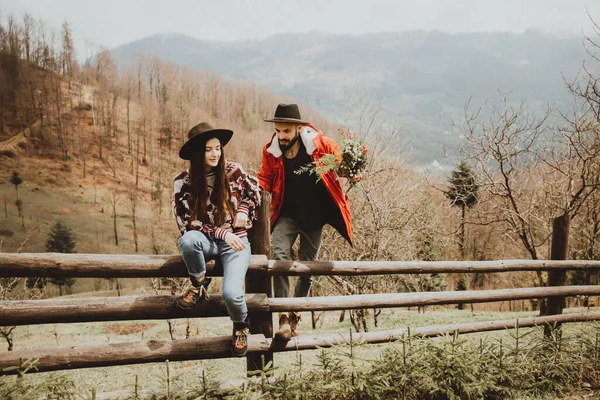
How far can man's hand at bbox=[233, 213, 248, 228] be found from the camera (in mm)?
3662

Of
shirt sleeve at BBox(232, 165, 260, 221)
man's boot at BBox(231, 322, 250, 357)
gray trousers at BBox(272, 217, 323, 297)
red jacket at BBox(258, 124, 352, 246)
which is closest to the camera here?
man's boot at BBox(231, 322, 250, 357)

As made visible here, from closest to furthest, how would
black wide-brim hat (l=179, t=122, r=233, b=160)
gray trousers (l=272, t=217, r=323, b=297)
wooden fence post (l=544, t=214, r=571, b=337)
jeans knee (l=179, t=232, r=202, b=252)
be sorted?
jeans knee (l=179, t=232, r=202, b=252), black wide-brim hat (l=179, t=122, r=233, b=160), gray trousers (l=272, t=217, r=323, b=297), wooden fence post (l=544, t=214, r=571, b=337)

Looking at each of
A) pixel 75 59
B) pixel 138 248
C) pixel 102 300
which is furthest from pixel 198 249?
pixel 75 59

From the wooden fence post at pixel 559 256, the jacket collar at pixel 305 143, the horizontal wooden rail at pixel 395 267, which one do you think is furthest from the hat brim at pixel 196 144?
the wooden fence post at pixel 559 256

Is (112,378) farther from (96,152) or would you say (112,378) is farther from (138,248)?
(96,152)

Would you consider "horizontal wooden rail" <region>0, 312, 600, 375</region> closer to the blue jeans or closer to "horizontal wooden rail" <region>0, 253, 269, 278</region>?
the blue jeans

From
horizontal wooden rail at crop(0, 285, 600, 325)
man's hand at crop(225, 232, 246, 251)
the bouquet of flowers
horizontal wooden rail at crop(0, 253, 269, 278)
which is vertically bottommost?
horizontal wooden rail at crop(0, 285, 600, 325)

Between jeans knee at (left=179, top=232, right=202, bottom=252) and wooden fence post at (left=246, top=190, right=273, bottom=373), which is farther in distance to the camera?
wooden fence post at (left=246, top=190, right=273, bottom=373)

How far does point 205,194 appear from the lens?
365 cm

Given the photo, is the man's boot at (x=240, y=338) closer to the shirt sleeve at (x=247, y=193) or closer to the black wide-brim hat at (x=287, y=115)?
the shirt sleeve at (x=247, y=193)

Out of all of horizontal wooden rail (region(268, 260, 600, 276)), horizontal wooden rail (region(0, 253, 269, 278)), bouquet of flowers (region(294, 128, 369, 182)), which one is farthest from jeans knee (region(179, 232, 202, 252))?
bouquet of flowers (region(294, 128, 369, 182))

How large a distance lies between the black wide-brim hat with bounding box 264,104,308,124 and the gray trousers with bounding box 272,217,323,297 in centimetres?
108

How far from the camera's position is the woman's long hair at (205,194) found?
362cm

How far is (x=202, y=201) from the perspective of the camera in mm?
3631
